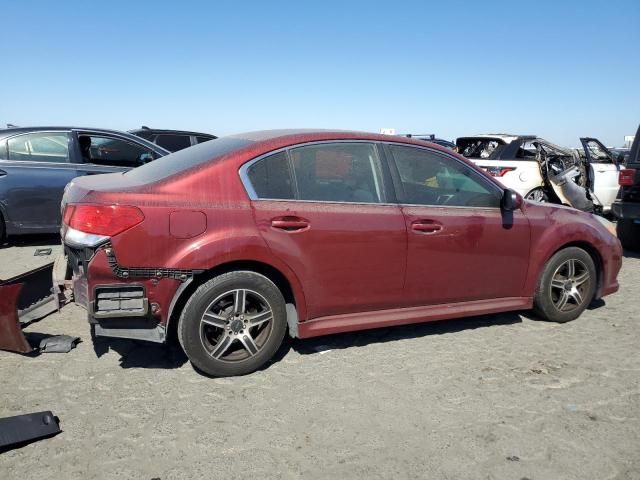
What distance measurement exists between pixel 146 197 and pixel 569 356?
3243 millimetres

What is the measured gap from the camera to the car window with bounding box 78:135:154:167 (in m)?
7.12

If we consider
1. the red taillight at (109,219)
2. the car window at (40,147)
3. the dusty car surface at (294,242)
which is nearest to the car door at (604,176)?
the dusty car surface at (294,242)

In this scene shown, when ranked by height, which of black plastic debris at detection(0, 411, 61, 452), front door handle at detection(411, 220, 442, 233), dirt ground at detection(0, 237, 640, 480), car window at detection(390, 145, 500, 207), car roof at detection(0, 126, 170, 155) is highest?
car roof at detection(0, 126, 170, 155)

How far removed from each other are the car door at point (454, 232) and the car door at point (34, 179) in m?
4.98

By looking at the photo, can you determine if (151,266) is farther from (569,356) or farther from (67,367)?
(569,356)

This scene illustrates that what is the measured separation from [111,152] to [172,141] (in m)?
5.08

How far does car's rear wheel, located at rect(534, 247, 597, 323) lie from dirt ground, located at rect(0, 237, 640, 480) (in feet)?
0.91

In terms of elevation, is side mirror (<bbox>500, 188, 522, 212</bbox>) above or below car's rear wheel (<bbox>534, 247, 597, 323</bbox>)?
above

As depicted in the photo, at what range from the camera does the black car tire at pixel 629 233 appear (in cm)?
757

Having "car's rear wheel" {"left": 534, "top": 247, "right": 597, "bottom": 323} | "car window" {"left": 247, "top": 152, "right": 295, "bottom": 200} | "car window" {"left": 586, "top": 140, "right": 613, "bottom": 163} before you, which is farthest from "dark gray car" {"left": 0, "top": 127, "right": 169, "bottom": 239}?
"car window" {"left": 586, "top": 140, "right": 613, "bottom": 163}

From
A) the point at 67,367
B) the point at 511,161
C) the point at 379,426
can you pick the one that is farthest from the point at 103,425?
the point at 511,161

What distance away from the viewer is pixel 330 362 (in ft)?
12.3

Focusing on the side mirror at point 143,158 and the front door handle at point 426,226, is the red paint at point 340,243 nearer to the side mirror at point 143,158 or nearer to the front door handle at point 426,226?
the front door handle at point 426,226

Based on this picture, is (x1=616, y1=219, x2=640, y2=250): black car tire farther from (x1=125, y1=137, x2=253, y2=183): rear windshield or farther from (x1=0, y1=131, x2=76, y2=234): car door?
(x1=0, y1=131, x2=76, y2=234): car door
